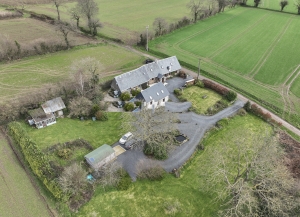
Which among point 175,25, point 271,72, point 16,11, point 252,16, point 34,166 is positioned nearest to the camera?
point 34,166

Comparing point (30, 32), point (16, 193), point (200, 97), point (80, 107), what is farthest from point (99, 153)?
point (30, 32)

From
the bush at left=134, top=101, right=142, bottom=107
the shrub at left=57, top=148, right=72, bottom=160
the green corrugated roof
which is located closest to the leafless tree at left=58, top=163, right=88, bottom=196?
the green corrugated roof

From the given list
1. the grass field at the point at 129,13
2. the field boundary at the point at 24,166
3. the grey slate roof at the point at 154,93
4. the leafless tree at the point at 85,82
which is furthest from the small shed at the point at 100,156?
the grass field at the point at 129,13

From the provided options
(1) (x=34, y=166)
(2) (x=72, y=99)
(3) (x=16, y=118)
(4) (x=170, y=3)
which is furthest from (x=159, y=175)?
(4) (x=170, y=3)

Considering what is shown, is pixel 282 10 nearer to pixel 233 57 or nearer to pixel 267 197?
pixel 233 57

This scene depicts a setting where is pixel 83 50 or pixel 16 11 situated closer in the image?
pixel 83 50

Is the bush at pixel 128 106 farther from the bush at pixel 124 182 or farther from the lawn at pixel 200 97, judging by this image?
the bush at pixel 124 182
